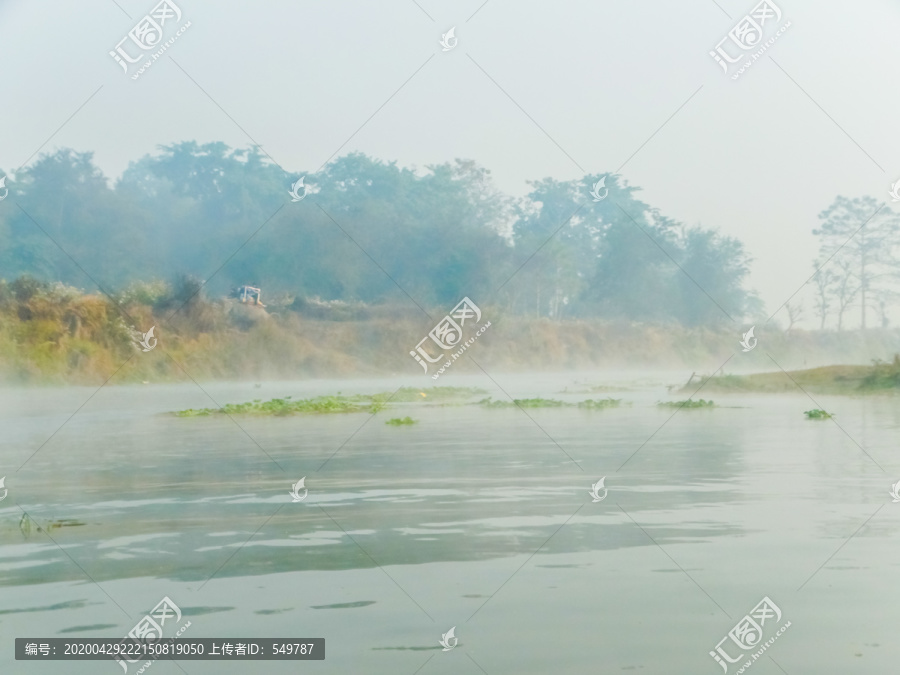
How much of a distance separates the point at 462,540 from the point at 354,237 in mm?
12221

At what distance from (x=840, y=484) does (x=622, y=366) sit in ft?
30.5

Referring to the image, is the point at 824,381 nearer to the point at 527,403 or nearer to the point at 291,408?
the point at 527,403

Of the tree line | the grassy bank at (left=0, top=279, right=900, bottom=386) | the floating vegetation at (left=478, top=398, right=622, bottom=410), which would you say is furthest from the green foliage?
the tree line

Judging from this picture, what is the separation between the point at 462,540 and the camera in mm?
4453

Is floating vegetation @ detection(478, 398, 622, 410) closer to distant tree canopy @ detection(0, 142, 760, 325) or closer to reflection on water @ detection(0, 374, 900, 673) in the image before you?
reflection on water @ detection(0, 374, 900, 673)

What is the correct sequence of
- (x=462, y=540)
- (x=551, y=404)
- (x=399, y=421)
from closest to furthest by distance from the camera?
(x=462, y=540) → (x=399, y=421) → (x=551, y=404)

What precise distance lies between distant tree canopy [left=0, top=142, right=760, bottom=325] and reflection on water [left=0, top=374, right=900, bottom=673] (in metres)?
7.86

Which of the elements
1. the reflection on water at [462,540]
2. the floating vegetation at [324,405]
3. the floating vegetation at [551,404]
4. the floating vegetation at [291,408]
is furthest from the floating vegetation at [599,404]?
the floating vegetation at [291,408]

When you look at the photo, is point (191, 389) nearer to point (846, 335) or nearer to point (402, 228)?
point (402, 228)

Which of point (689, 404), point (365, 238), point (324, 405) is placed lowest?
point (689, 404)

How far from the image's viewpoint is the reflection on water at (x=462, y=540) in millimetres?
3459

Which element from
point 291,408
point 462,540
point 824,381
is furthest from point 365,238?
point 462,540

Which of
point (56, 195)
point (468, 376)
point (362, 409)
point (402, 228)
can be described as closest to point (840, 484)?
point (362, 409)

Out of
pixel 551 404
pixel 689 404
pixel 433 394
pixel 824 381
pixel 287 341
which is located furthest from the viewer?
pixel 287 341
